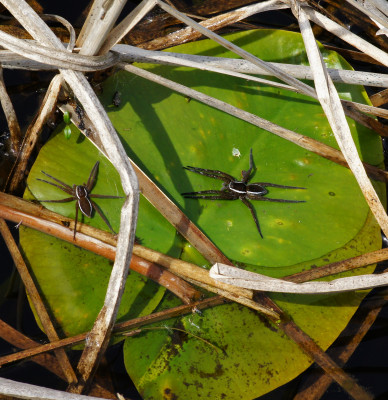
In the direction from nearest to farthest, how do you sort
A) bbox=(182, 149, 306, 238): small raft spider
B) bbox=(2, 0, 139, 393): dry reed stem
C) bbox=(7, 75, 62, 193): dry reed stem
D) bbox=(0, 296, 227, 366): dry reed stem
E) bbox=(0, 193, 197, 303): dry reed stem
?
bbox=(2, 0, 139, 393): dry reed stem, bbox=(0, 296, 227, 366): dry reed stem, bbox=(0, 193, 197, 303): dry reed stem, bbox=(182, 149, 306, 238): small raft spider, bbox=(7, 75, 62, 193): dry reed stem

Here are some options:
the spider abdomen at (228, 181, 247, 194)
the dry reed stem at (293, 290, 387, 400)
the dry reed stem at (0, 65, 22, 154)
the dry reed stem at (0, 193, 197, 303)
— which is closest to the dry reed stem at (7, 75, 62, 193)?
the dry reed stem at (0, 65, 22, 154)

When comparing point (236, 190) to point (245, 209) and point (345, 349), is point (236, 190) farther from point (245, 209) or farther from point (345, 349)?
point (345, 349)

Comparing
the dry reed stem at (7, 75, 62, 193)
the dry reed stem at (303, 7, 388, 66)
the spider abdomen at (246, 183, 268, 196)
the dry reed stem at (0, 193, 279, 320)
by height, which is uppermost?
the dry reed stem at (303, 7, 388, 66)

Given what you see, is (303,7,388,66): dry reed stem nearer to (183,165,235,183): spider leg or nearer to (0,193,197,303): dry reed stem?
(183,165,235,183): spider leg

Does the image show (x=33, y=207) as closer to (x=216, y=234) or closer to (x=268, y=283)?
(x=216, y=234)

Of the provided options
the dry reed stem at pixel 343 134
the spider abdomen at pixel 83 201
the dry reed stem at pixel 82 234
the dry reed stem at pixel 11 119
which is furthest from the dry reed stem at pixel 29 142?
the dry reed stem at pixel 343 134

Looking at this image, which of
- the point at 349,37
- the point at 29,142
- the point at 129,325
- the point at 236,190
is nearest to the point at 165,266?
the point at 129,325

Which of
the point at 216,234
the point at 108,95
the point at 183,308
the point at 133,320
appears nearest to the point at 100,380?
the point at 133,320

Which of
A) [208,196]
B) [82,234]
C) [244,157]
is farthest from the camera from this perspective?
[244,157]
